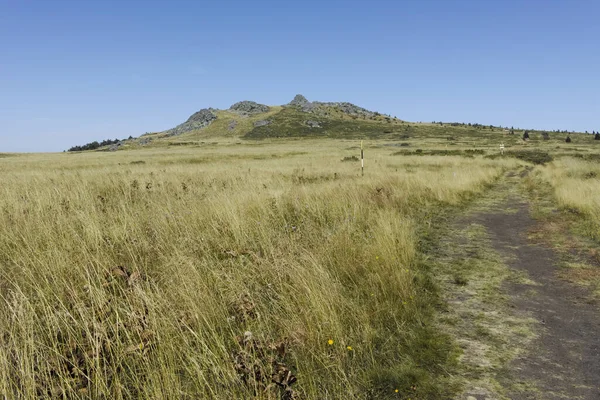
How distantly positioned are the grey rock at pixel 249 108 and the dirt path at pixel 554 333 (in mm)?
144221

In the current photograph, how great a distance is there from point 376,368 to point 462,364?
2.59ft

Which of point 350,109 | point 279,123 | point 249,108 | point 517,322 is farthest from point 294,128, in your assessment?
point 517,322

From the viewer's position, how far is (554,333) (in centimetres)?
353

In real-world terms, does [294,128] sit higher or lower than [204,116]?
lower

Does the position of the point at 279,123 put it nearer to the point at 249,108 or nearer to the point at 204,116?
the point at 249,108

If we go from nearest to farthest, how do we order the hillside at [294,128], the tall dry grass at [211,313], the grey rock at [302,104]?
the tall dry grass at [211,313] → the hillside at [294,128] → the grey rock at [302,104]

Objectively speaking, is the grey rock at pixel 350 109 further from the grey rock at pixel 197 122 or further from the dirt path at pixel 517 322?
the dirt path at pixel 517 322

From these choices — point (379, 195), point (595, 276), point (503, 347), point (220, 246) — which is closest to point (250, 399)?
point (503, 347)

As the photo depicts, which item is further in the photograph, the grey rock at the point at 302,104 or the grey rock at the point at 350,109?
the grey rock at the point at 350,109

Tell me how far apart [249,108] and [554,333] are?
514 feet

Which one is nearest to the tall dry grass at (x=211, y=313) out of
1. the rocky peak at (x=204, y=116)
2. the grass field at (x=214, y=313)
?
the grass field at (x=214, y=313)

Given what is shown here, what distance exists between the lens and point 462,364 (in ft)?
9.88

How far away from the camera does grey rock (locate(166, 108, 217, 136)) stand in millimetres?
133250

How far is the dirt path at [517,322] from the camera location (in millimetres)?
2770
